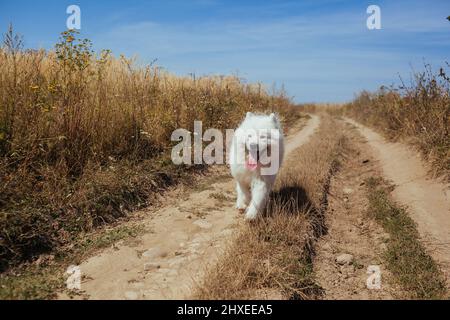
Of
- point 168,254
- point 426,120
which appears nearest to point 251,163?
point 168,254

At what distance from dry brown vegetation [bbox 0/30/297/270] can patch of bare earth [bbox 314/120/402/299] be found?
2.85 metres

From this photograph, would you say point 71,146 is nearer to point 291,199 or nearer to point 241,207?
point 241,207

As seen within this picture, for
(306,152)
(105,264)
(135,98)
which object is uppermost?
(135,98)

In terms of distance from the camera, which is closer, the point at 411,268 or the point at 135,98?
the point at 411,268

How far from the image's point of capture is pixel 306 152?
9.87m

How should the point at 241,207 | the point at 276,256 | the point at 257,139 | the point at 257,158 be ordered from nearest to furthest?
the point at 276,256
the point at 257,139
the point at 257,158
the point at 241,207

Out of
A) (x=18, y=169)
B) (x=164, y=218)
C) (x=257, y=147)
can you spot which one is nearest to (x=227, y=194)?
(x=164, y=218)

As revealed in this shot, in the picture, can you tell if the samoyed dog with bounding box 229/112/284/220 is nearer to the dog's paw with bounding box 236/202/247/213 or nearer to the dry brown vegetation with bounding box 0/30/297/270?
the dog's paw with bounding box 236/202/247/213

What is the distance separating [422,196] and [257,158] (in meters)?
3.86

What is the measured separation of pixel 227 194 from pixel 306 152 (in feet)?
12.5

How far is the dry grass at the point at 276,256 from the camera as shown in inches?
138

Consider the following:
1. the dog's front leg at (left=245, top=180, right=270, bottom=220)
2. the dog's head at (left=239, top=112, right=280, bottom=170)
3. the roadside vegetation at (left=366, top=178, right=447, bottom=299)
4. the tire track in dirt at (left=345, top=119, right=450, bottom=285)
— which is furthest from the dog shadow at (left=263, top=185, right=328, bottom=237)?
the tire track in dirt at (left=345, top=119, right=450, bottom=285)

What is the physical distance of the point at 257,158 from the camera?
4738 mm

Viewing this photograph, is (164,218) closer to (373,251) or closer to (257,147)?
(257,147)
